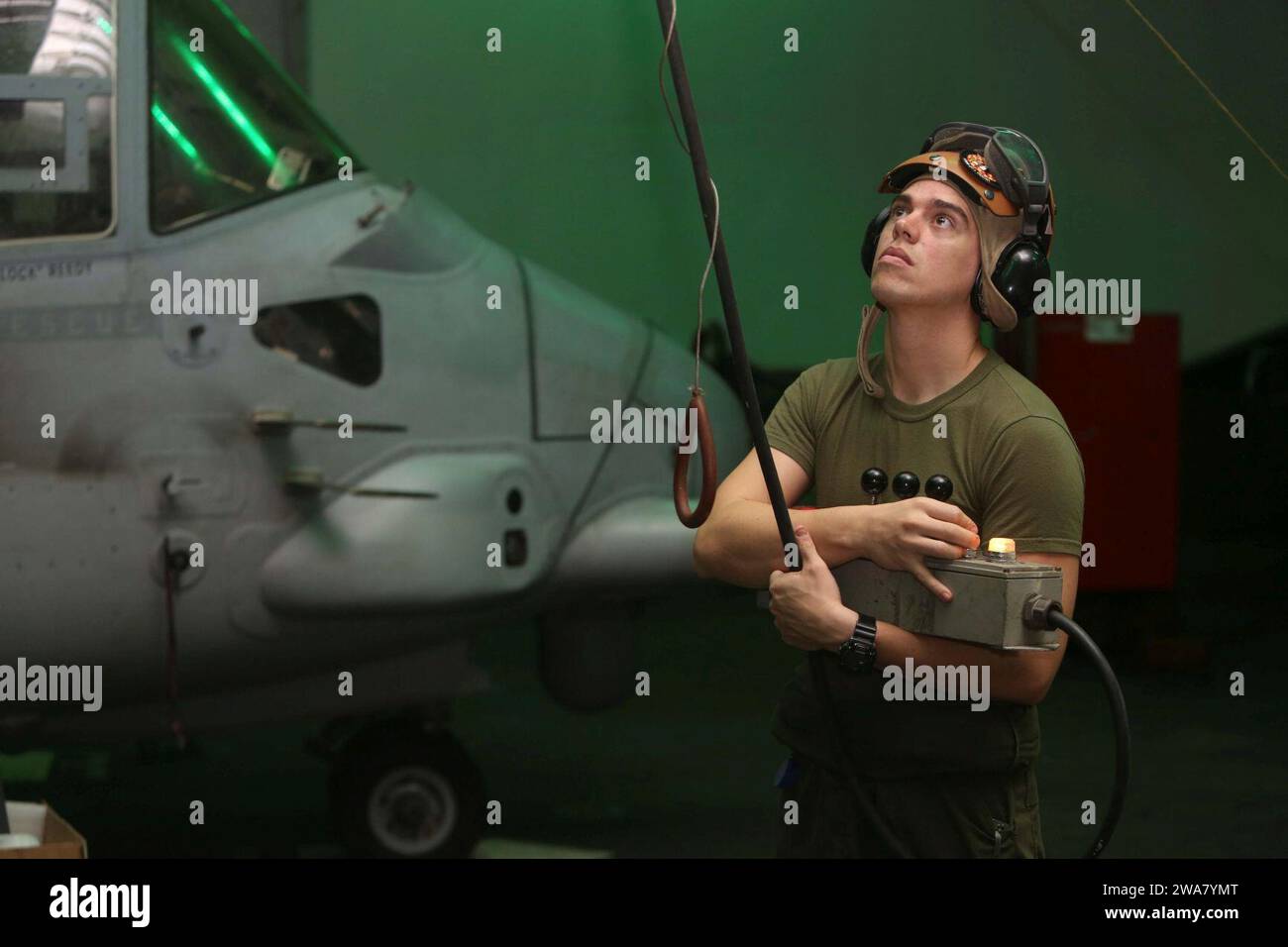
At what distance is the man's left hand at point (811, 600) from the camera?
1920mm

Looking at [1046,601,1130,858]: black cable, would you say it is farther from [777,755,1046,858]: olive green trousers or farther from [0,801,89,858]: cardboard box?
[0,801,89,858]: cardboard box

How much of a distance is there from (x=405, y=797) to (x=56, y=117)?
1.68m

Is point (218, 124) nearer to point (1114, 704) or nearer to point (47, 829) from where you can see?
point (47, 829)

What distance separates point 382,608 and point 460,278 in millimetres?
764

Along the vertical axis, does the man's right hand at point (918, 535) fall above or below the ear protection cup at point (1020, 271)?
below

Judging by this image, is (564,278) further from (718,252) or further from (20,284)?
(718,252)

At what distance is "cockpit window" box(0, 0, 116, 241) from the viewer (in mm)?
3051

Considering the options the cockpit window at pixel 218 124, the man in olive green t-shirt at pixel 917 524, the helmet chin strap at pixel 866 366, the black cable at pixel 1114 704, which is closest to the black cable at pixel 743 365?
the man in olive green t-shirt at pixel 917 524

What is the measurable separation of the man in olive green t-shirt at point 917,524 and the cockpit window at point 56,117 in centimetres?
178

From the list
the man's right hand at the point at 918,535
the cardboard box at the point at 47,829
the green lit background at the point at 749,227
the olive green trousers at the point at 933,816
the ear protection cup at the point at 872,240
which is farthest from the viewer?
the green lit background at the point at 749,227

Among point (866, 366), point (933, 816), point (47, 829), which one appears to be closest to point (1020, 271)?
point (866, 366)

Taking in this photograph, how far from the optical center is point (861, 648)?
193 centimetres

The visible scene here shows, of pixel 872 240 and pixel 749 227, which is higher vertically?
pixel 749 227

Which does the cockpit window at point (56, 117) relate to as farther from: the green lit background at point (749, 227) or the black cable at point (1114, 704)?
the black cable at point (1114, 704)
